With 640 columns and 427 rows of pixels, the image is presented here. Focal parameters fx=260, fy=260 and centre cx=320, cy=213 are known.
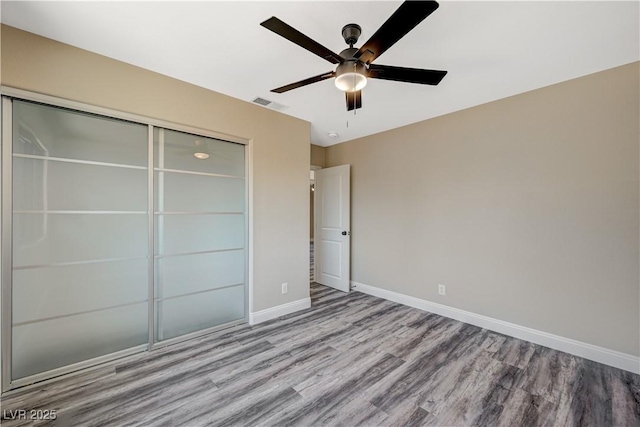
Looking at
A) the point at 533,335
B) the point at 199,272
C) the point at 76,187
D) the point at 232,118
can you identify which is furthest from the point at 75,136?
the point at 533,335

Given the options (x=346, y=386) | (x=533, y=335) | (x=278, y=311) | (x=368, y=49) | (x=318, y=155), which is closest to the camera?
(x=368, y=49)

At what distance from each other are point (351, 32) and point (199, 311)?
293 cm

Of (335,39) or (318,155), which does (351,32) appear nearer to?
(335,39)

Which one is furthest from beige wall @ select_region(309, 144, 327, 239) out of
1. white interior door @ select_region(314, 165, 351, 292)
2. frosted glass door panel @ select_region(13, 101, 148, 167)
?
frosted glass door panel @ select_region(13, 101, 148, 167)

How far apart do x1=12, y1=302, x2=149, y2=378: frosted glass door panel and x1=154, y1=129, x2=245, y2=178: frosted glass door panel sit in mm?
1409

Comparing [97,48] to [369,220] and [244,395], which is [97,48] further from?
[369,220]

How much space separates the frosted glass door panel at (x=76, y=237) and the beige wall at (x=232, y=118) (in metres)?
0.97

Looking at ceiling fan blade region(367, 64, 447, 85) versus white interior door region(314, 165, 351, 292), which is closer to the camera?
ceiling fan blade region(367, 64, 447, 85)

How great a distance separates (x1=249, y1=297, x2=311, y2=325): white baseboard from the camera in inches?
123

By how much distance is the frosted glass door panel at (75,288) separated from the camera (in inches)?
77.0

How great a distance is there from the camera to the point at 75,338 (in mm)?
2150

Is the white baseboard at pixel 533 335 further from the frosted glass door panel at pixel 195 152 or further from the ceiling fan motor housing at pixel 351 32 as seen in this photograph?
the ceiling fan motor housing at pixel 351 32

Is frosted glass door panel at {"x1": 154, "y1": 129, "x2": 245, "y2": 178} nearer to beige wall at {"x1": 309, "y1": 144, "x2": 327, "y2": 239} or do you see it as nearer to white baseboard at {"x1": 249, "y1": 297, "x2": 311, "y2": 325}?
white baseboard at {"x1": 249, "y1": 297, "x2": 311, "y2": 325}

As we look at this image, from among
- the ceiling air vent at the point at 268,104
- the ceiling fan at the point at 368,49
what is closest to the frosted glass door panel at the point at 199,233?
the ceiling air vent at the point at 268,104
